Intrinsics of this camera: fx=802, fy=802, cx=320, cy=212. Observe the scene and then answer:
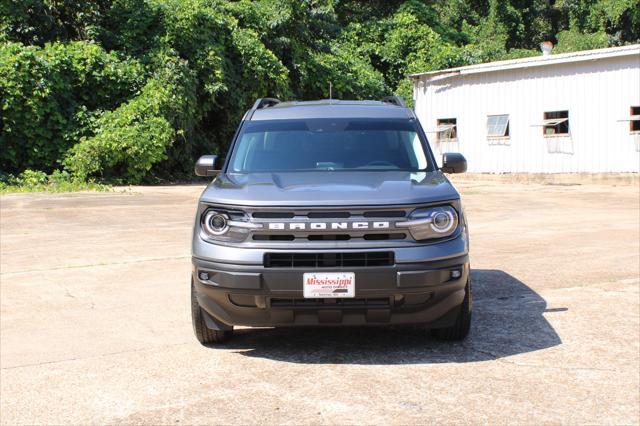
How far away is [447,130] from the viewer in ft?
97.5

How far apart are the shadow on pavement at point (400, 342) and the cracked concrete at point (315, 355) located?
0.05 ft

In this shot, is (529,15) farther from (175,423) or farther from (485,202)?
(175,423)

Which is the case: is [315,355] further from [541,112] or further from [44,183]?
[541,112]

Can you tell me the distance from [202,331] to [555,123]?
2216cm

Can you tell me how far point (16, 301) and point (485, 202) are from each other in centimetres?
Answer: 1232

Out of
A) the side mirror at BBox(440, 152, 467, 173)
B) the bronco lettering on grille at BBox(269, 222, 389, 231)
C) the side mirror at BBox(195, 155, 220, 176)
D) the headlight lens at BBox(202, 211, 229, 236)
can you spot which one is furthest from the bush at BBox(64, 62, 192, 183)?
the bronco lettering on grille at BBox(269, 222, 389, 231)

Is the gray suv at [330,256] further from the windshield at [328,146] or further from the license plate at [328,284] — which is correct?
the windshield at [328,146]

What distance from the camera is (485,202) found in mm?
17891

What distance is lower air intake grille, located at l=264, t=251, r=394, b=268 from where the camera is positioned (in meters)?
5.08

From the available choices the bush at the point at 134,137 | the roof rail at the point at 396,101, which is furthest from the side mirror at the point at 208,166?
the bush at the point at 134,137

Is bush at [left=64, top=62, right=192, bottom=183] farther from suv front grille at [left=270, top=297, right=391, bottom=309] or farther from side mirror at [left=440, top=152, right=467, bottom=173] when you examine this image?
suv front grille at [left=270, top=297, right=391, bottom=309]

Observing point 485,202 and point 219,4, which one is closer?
point 485,202

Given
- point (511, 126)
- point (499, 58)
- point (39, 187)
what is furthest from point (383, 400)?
point (499, 58)

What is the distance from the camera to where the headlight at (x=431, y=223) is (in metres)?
5.17
